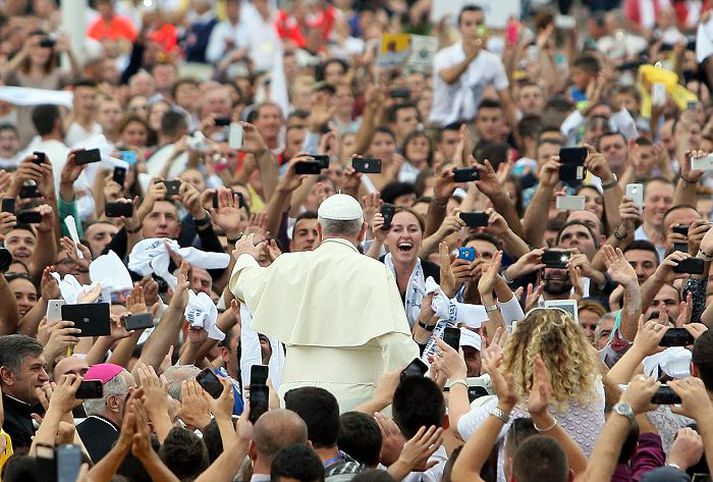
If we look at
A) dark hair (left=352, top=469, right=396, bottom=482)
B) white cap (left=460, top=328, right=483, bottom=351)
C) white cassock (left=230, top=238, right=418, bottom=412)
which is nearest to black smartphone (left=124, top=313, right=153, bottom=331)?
white cassock (left=230, top=238, right=418, bottom=412)

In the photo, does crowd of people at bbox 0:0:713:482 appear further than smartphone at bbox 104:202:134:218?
No

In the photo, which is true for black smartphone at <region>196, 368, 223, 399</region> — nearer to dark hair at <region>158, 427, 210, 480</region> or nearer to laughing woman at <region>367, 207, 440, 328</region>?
dark hair at <region>158, 427, 210, 480</region>

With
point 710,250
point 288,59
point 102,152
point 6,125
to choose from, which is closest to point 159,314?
point 102,152

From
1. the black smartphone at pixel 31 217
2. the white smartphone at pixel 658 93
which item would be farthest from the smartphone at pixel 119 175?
the white smartphone at pixel 658 93

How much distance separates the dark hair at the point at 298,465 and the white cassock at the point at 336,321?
6.46 ft

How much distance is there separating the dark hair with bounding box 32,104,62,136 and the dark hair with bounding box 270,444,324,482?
8.45 m

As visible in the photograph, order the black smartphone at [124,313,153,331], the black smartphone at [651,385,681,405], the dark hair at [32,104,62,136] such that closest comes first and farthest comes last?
1. the black smartphone at [651,385,681,405]
2. the black smartphone at [124,313,153,331]
3. the dark hair at [32,104,62,136]

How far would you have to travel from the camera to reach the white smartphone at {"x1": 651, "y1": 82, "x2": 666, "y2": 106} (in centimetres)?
1556

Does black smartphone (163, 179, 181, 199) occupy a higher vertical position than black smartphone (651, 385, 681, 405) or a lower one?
lower

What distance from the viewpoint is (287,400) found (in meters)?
7.48

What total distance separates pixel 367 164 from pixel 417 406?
4.00 metres

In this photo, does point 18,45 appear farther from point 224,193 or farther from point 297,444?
point 297,444

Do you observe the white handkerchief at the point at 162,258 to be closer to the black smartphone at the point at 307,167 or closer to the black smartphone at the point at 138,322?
the black smartphone at the point at 307,167

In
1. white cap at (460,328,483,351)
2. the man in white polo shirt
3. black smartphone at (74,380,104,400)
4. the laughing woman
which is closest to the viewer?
black smartphone at (74,380,104,400)
